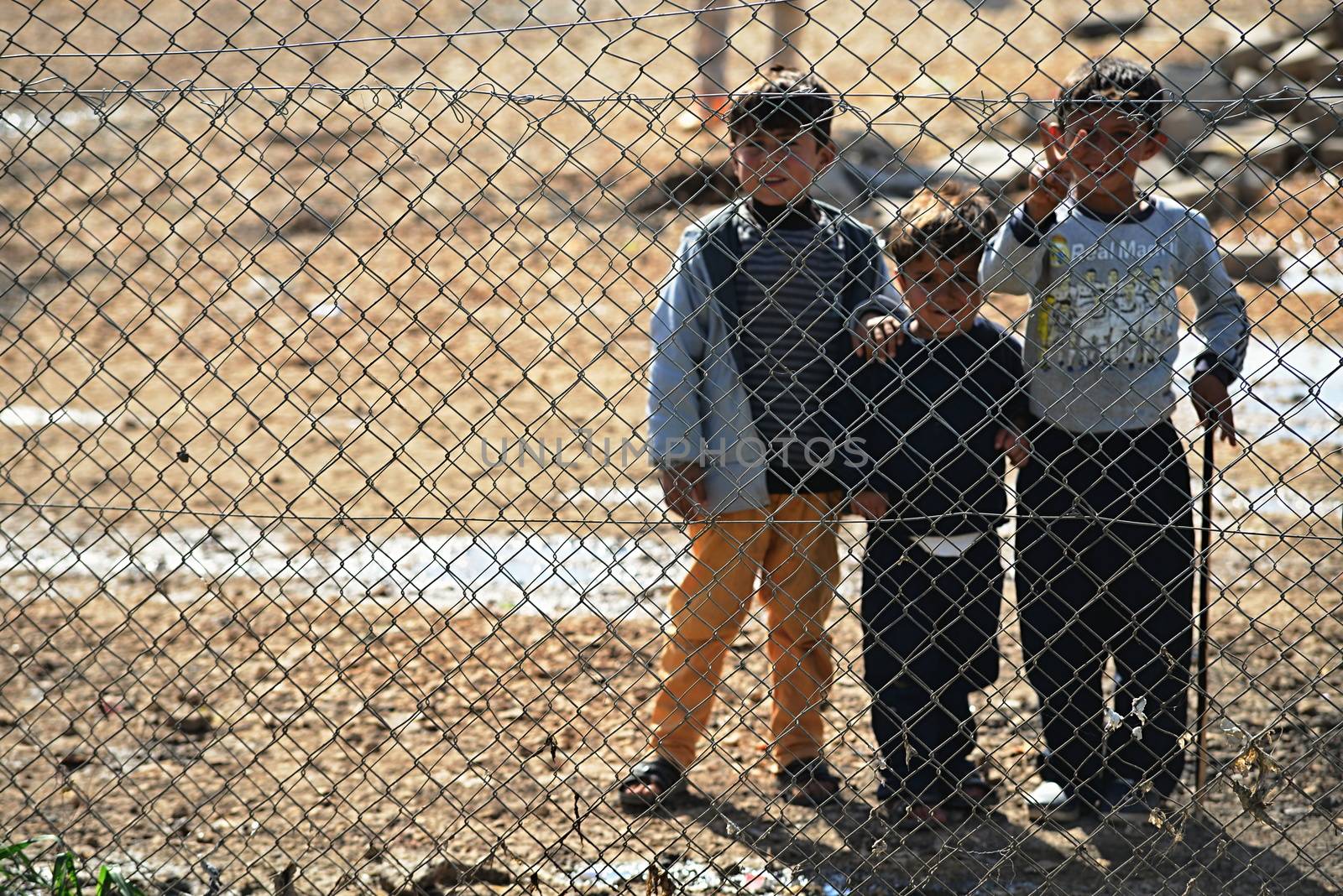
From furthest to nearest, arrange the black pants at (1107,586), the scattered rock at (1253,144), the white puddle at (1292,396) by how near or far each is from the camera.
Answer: the scattered rock at (1253,144) < the white puddle at (1292,396) < the black pants at (1107,586)

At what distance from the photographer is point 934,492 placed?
329 cm

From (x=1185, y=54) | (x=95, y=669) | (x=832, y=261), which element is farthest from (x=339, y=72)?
(x=832, y=261)

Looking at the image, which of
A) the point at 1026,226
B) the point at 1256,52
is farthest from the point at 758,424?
the point at 1256,52

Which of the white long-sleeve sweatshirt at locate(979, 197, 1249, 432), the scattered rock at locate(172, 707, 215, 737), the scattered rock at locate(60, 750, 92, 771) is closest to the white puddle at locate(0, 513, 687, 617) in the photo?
the scattered rock at locate(172, 707, 215, 737)

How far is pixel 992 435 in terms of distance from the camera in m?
3.28

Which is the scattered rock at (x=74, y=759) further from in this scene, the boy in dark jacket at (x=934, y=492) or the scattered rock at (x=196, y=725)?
the boy in dark jacket at (x=934, y=492)

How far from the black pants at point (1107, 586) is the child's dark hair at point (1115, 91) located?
30.6 inches

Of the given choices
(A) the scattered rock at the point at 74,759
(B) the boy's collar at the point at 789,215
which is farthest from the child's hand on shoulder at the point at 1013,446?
(A) the scattered rock at the point at 74,759

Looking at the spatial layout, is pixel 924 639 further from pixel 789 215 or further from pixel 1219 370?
pixel 789 215

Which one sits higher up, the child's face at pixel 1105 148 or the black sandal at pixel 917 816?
the child's face at pixel 1105 148

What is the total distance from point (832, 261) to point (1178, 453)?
98 centimetres

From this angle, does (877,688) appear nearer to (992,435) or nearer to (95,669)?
(992,435)

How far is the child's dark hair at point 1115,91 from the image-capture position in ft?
8.70

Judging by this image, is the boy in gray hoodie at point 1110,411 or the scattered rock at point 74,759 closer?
the boy in gray hoodie at point 1110,411
